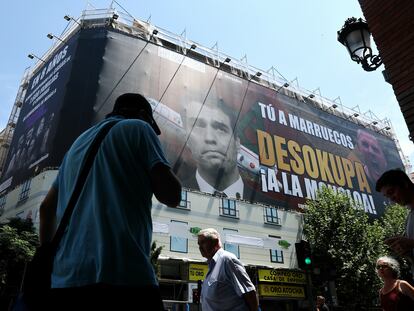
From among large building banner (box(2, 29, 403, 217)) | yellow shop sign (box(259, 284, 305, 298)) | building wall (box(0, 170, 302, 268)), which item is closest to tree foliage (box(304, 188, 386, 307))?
building wall (box(0, 170, 302, 268))

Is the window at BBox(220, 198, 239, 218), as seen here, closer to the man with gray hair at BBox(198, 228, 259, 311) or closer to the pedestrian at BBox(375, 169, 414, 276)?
the man with gray hair at BBox(198, 228, 259, 311)

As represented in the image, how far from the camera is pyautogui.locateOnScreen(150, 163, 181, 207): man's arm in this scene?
1620 millimetres

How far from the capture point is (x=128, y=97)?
1.99m

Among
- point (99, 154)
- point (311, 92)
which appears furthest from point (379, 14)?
point (311, 92)

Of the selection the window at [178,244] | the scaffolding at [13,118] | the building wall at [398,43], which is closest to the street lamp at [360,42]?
the building wall at [398,43]

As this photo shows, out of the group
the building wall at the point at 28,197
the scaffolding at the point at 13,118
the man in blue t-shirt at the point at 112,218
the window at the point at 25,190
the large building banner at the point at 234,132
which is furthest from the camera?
the scaffolding at the point at 13,118

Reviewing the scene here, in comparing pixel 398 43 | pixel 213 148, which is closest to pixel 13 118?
pixel 213 148

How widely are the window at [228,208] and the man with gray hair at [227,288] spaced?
752 inches

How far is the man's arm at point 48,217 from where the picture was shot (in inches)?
65.7

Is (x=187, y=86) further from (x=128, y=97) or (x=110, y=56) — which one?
(x=128, y=97)

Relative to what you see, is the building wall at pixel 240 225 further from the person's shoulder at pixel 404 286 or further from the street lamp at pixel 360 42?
the person's shoulder at pixel 404 286

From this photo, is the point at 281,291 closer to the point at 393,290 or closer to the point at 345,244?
the point at 345,244

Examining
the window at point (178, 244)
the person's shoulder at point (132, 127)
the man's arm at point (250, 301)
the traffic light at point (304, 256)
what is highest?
the window at point (178, 244)

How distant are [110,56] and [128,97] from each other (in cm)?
2265
